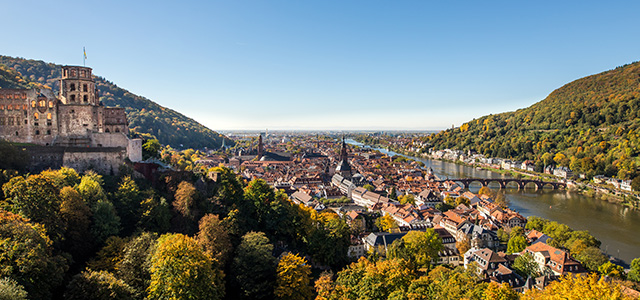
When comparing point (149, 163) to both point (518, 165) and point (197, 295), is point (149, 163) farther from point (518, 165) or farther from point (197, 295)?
point (518, 165)

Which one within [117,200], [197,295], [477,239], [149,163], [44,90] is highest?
[44,90]

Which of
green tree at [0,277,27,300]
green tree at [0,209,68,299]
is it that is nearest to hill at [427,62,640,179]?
green tree at [0,209,68,299]

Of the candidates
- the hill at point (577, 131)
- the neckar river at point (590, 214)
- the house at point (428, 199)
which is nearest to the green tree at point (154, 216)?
the house at point (428, 199)

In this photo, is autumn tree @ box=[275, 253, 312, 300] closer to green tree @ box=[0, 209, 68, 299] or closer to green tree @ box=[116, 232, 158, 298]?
green tree @ box=[116, 232, 158, 298]

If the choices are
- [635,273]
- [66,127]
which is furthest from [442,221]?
[66,127]

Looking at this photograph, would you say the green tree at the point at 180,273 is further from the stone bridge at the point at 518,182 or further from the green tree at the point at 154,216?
the stone bridge at the point at 518,182

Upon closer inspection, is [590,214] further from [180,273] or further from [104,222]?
[104,222]

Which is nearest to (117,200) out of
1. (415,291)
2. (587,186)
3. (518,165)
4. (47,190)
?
(47,190)
